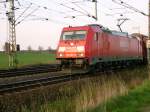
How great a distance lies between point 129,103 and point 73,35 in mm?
11188

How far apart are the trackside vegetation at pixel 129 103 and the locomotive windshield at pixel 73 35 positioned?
28.2ft

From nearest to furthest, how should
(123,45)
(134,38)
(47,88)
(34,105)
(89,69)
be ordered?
1. (34,105)
2. (47,88)
3. (89,69)
4. (123,45)
5. (134,38)

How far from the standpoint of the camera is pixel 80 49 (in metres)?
21.5

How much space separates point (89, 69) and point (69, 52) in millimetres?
1675

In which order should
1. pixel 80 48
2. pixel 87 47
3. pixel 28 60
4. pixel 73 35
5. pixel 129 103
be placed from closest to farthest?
pixel 129 103, pixel 87 47, pixel 80 48, pixel 73 35, pixel 28 60

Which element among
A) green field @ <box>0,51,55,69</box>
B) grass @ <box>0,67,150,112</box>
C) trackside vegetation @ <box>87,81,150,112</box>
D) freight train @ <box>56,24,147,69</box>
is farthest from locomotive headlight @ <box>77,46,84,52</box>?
green field @ <box>0,51,55,69</box>

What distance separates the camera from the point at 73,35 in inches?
888

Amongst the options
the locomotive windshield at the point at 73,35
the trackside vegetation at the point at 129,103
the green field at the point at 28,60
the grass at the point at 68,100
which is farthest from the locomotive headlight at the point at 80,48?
the green field at the point at 28,60

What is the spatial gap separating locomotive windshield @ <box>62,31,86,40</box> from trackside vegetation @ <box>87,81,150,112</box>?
28.2 ft

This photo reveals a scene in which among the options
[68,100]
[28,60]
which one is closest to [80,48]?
[68,100]

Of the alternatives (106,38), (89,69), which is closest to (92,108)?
(89,69)

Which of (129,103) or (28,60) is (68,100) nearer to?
(129,103)

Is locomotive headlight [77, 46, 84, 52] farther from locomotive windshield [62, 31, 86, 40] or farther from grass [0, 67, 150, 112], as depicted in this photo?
grass [0, 67, 150, 112]

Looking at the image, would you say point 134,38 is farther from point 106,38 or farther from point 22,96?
point 22,96
